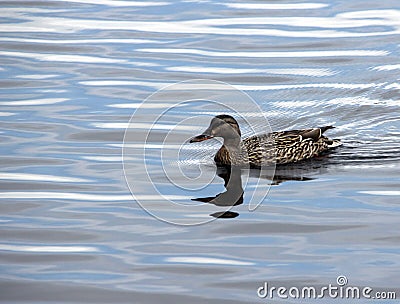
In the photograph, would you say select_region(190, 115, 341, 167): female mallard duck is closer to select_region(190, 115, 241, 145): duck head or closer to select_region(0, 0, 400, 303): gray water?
select_region(190, 115, 241, 145): duck head

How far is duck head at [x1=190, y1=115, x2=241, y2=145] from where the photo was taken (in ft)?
43.1

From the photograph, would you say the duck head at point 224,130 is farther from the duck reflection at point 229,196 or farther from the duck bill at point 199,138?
the duck reflection at point 229,196

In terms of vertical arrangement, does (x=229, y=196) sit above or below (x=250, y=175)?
below

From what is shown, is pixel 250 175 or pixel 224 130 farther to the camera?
pixel 224 130

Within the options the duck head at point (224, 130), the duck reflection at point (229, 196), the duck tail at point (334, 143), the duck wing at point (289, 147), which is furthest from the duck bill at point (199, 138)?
the duck tail at point (334, 143)

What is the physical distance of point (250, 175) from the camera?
12.9 metres

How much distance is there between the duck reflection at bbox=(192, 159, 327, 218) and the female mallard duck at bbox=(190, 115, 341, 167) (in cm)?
12

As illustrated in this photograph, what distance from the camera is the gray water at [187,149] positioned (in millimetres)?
9648

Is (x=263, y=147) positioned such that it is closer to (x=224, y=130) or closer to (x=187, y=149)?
(x=224, y=130)

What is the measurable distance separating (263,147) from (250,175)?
2.06ft

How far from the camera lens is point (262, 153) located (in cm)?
1333

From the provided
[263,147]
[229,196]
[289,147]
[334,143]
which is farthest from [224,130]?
[229,196]

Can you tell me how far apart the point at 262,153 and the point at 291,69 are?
389 cm

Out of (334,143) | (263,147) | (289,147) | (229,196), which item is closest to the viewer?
(229,196)
